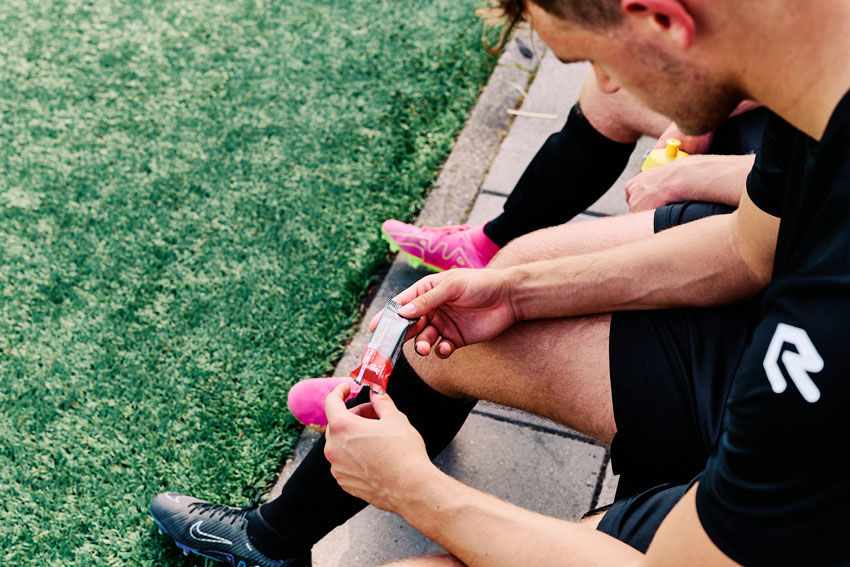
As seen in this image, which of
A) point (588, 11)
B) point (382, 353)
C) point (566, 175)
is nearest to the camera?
point (588, 11)

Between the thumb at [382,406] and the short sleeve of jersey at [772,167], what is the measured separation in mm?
852

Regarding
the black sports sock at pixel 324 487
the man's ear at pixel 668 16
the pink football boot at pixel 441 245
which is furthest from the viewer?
the pink football boot at pixel 441 245

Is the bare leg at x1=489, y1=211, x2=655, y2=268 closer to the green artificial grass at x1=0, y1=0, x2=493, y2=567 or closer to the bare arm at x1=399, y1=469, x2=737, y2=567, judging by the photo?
the bare arm at x1=399, y1=469, x2=737, y2=567

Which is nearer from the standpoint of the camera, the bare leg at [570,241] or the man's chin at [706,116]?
the man's chin at [706,116]

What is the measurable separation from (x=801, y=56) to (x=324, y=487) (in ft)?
4.42

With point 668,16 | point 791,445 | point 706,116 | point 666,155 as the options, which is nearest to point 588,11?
point 668,16

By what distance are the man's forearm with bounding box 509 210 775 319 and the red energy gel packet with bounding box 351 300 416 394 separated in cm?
28

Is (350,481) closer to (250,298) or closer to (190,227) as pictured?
(250,298)

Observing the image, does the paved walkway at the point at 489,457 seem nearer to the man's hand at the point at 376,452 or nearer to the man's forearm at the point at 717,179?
the man's hand at the point at 376,452

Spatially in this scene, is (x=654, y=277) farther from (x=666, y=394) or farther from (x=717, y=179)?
(x=717, y=179)

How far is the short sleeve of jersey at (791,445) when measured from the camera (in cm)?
105

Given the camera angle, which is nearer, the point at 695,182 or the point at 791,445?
the point at 791,445

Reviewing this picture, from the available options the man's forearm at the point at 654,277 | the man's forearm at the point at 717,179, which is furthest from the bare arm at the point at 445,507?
the man's forearm at the point at 717,179

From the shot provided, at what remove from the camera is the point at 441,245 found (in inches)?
112
